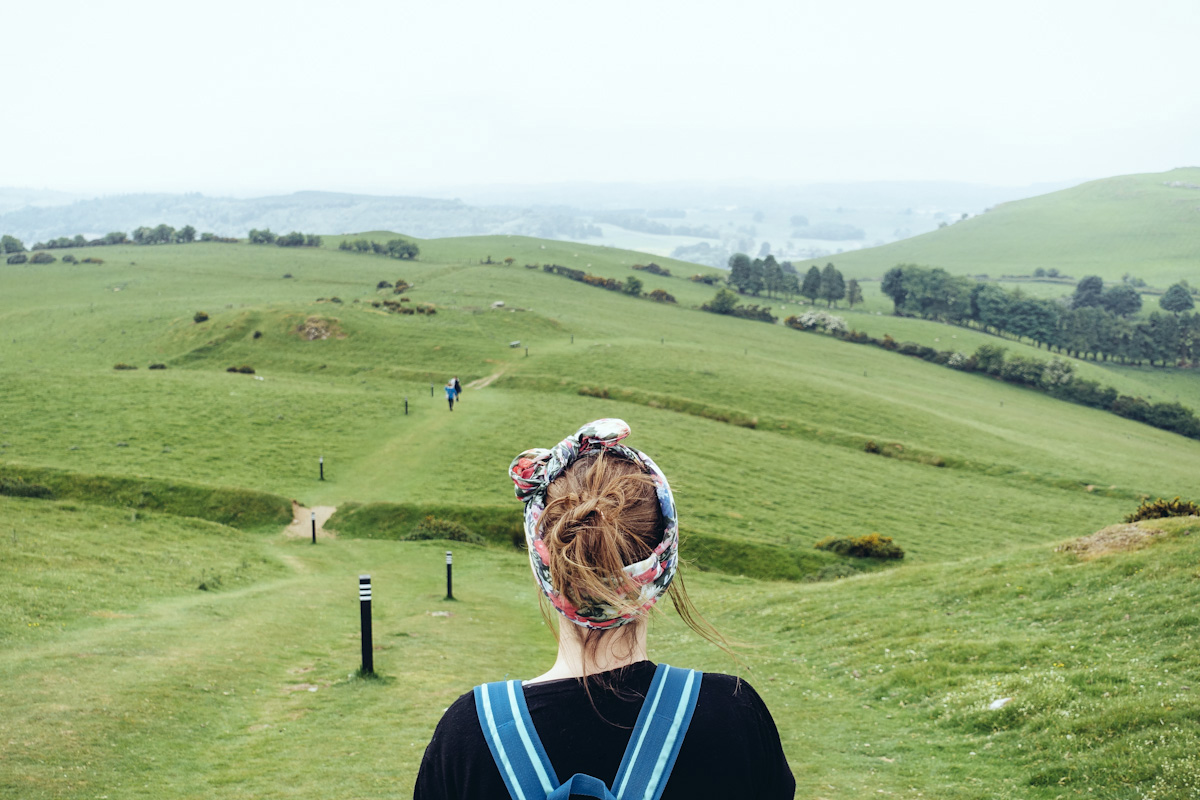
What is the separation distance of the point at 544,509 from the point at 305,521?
35.1 meters

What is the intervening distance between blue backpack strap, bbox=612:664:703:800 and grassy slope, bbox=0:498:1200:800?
8.46 meters

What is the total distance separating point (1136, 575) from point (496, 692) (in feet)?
61.9

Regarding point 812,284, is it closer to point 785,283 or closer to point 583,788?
point 785,283

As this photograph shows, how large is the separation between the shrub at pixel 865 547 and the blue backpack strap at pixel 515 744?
36.9 meters

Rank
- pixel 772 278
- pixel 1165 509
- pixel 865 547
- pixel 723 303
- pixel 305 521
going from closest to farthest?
pixel 1165 509, pixel 305 521, pixel 865 547, pixel 723 303, pixel 772 278

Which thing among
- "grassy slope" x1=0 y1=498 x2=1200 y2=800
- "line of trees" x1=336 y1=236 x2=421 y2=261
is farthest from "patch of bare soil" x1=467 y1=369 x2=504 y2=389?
"line of trees" x1=336 y1=236 x2=421 y2=261

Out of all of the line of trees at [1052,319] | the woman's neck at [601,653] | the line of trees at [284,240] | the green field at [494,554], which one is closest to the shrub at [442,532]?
the green field at [494,554]

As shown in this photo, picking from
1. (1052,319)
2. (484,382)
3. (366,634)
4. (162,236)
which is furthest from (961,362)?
(162,236)

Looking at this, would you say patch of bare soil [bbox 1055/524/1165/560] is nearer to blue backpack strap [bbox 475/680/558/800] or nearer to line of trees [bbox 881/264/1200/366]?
blue backpack strap [bbox 475/680/558/800]

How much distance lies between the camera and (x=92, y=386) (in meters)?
54.2

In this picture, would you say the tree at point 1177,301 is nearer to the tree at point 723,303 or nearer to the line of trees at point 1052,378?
the line of trees at point 1052,378

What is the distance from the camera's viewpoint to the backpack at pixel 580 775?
8.48 feet

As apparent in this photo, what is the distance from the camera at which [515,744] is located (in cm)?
263

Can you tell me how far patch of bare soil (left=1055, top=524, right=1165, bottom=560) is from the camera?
1897 centimetres
